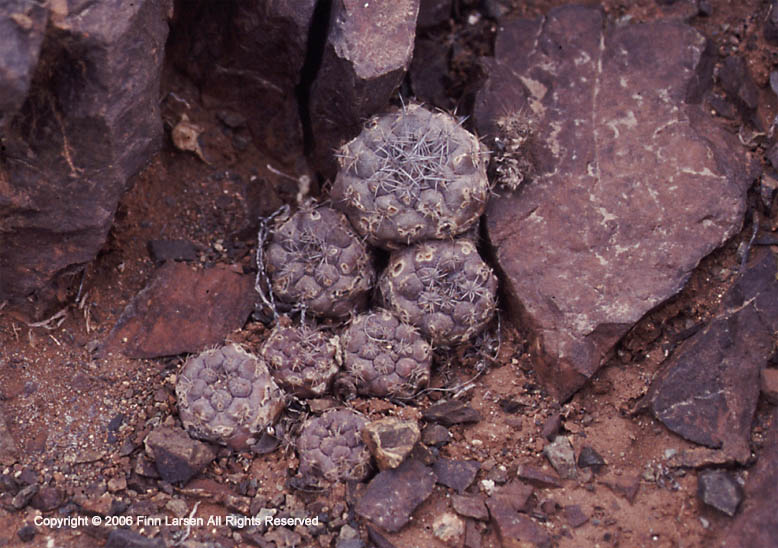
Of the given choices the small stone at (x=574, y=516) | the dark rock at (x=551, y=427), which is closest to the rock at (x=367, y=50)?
the dark rock at (x=551, y=427)

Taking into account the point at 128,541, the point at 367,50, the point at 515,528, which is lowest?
the point at 128,541

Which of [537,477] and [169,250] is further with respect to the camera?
[169,250]

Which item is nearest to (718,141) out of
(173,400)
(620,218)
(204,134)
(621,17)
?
(620,218)

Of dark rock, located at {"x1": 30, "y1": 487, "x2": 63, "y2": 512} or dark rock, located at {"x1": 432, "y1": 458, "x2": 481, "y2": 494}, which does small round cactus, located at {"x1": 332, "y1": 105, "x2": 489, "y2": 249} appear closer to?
dark rock, located at {"x1": 432, "y1": 458, "x2": 481, "y2": 494}

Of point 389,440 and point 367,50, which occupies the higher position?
point 367,50

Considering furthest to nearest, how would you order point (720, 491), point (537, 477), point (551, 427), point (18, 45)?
1. point (551, 427)
2. point (537, 477)
3. point (720, 491)
4. point (18, 45)

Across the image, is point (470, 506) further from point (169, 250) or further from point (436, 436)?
point (169, 250)

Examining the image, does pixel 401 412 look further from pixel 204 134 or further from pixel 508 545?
pixel 204 134

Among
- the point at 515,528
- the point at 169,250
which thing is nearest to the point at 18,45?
the point at 169,250
